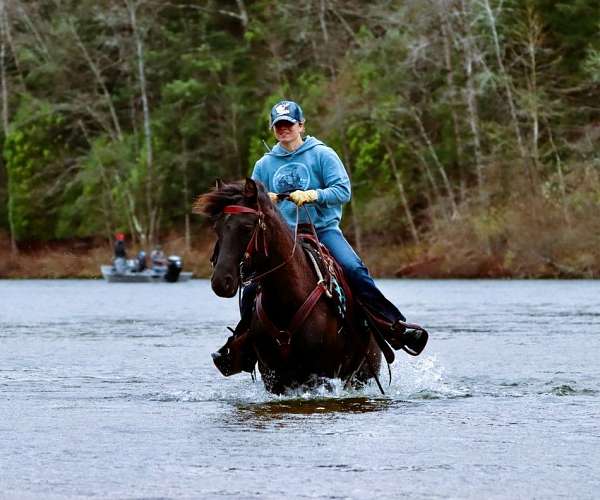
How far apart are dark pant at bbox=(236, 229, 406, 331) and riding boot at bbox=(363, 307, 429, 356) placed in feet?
0.09

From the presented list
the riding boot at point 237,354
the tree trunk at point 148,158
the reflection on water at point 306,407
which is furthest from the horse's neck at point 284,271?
the tree trunk at point 148,158

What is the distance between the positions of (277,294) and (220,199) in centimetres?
80

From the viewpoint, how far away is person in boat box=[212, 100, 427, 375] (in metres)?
11.0

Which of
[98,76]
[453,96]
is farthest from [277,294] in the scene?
[98,76]

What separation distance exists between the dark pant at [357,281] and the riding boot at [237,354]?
90mm

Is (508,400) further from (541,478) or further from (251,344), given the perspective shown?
(541,478)

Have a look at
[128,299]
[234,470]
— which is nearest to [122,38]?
[128,299]

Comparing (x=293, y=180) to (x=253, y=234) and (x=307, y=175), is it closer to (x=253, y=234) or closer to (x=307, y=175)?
(x=307, y=175)

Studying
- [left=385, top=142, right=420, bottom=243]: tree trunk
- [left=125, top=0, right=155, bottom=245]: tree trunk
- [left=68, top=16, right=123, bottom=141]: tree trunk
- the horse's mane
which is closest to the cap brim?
the horse's mane

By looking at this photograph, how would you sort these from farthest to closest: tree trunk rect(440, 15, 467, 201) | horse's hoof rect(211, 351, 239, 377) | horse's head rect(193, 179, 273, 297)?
tree trunk rect(440, 15, 467, 201), horse's hoof rect(211, 351, 239, 377), horse's head rect(193, 179, 273, 297)

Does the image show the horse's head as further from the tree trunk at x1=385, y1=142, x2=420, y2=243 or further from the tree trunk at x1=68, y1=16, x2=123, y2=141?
the tree trunk at x1=68, y1=16, x2=123, y2=141

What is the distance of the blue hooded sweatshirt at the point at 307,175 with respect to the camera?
435 inches

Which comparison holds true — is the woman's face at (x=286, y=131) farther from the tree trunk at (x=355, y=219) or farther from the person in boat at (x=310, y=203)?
the tree trunk at (x=355, y=219)

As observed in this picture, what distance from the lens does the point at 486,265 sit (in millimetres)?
55625
